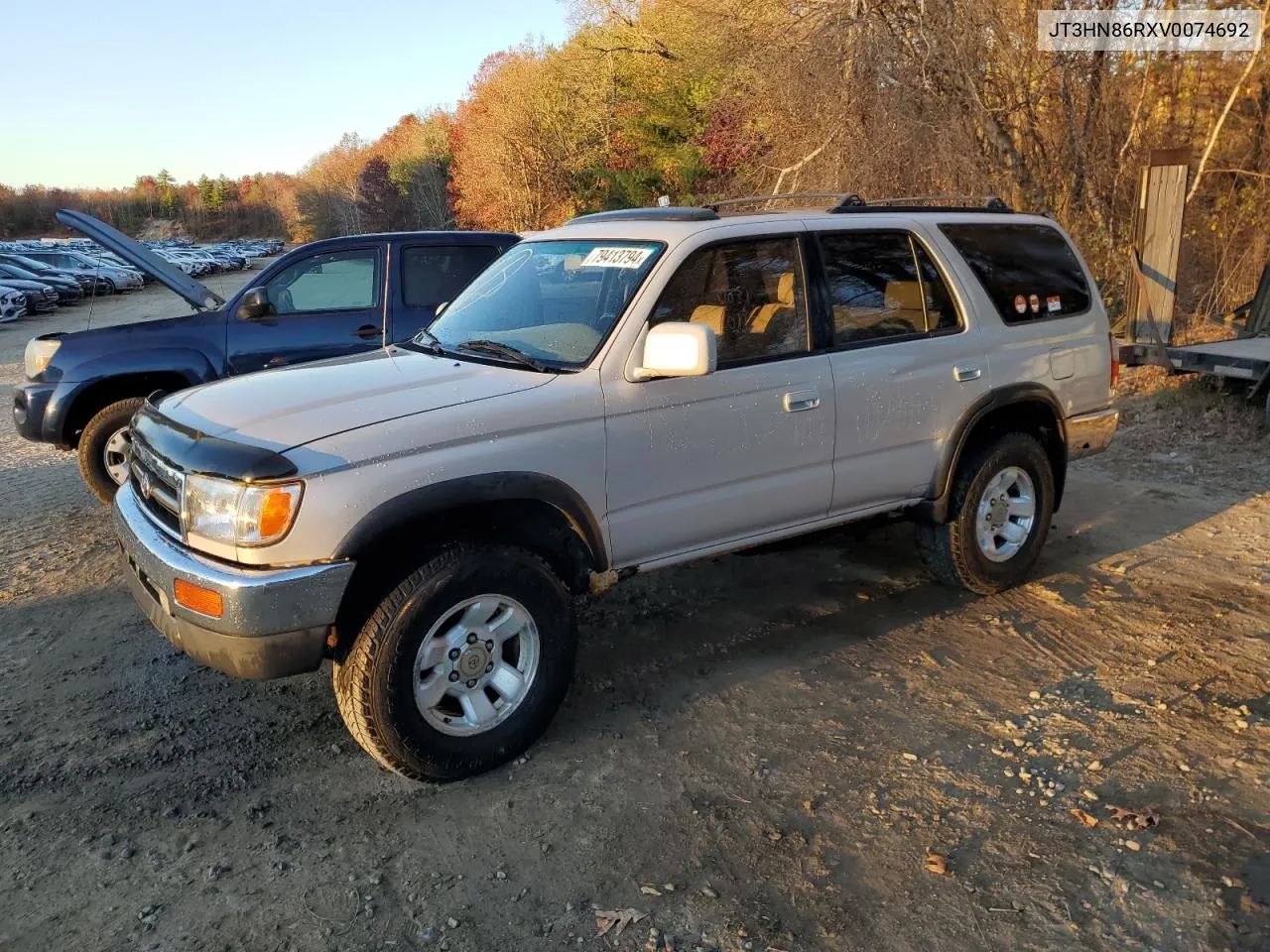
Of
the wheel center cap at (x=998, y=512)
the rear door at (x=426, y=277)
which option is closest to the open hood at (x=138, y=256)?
the rear door at (x=426, y=277)

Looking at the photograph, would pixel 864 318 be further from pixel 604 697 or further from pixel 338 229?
pixel 338 229

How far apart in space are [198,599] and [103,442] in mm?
4261

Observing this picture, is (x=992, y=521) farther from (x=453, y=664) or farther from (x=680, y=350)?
(x=453, y=664)

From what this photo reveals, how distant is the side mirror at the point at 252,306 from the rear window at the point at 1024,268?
185 inches

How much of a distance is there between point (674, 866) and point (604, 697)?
114 cm

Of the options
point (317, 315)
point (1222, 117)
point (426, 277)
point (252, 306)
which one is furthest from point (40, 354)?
point (1222, 117)

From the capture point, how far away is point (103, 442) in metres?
6.61

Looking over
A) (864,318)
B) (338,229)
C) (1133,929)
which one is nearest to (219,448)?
(864,318)

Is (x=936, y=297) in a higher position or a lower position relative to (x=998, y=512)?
higher

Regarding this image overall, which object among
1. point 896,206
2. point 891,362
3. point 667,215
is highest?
point 896,206

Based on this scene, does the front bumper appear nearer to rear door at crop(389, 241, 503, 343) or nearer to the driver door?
the driver door

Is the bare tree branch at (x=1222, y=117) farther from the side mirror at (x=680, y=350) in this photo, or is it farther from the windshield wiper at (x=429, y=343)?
the windshield wiper at (x=429, y=343)

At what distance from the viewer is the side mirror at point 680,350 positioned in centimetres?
345

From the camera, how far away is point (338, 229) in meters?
104
